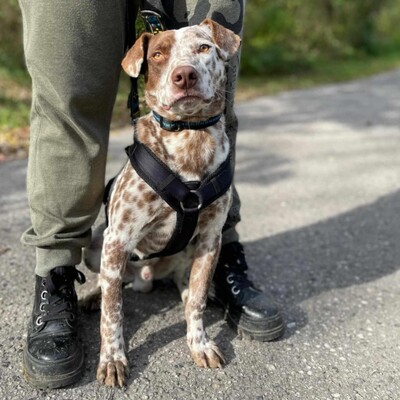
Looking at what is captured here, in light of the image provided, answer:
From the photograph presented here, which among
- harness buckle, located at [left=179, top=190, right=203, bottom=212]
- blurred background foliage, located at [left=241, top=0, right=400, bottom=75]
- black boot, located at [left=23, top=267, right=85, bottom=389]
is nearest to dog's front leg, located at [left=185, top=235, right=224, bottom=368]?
harness buckle, located at [left=179, top=190, right=203, bottom=212]

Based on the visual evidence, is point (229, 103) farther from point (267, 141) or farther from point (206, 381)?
point (267, 141)

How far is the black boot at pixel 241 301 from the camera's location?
8.32ft

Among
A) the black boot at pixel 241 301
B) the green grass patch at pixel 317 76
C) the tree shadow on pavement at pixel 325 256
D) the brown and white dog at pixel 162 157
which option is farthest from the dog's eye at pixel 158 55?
the green grass patch at pixel 317 76

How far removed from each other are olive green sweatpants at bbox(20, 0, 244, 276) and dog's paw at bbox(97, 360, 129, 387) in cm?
51

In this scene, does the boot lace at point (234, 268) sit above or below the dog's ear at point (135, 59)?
below

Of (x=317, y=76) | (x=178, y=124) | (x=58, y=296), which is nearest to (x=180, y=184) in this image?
(x=178, y=124)

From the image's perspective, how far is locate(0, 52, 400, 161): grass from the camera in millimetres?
5781

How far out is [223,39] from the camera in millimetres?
2316

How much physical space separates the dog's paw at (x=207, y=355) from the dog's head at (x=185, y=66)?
3.33ft

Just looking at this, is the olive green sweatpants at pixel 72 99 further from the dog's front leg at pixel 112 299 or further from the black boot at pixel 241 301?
the black boot at pixel 241 301

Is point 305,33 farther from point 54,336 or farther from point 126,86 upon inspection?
point 54,336

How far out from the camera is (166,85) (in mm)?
2129

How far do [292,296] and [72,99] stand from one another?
5.34 feet

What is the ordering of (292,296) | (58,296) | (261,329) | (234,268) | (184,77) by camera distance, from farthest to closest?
(292,296)
(234,268)
(261,329)
(58,296)
(184,77)
